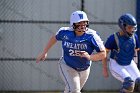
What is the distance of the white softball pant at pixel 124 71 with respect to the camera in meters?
8.64

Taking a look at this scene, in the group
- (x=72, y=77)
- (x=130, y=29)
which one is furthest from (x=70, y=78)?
(x=130, y=29)

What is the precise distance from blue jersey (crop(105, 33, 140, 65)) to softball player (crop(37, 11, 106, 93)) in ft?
2.33

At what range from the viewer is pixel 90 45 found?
823 cm

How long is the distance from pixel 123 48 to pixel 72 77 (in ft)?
3.97

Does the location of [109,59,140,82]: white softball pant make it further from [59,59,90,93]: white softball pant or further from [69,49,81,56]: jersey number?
[69,49,81,56]: jersey number

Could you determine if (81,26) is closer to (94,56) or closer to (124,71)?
(94,56)

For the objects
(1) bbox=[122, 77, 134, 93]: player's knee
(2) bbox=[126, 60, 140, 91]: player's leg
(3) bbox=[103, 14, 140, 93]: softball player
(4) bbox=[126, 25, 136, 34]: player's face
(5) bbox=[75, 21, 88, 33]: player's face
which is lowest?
(1) bbox=[122, 77, 134, 93]: player's knee

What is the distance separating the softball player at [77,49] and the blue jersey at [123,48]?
0.71 m

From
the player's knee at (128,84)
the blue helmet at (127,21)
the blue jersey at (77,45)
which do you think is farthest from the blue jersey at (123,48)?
the blue jersey at (77,45)

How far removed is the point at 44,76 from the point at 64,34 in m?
4.60

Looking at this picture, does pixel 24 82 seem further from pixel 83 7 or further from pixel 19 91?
pixel 83 7

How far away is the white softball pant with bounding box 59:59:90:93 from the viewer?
8.07m

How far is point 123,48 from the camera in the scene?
8836 millimetres

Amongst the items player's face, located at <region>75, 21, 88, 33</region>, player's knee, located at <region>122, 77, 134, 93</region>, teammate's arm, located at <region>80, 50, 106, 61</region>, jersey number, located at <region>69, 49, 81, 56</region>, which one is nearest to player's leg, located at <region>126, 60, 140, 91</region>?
player's knee, located at <region>122, 77, 134, 93</region>
